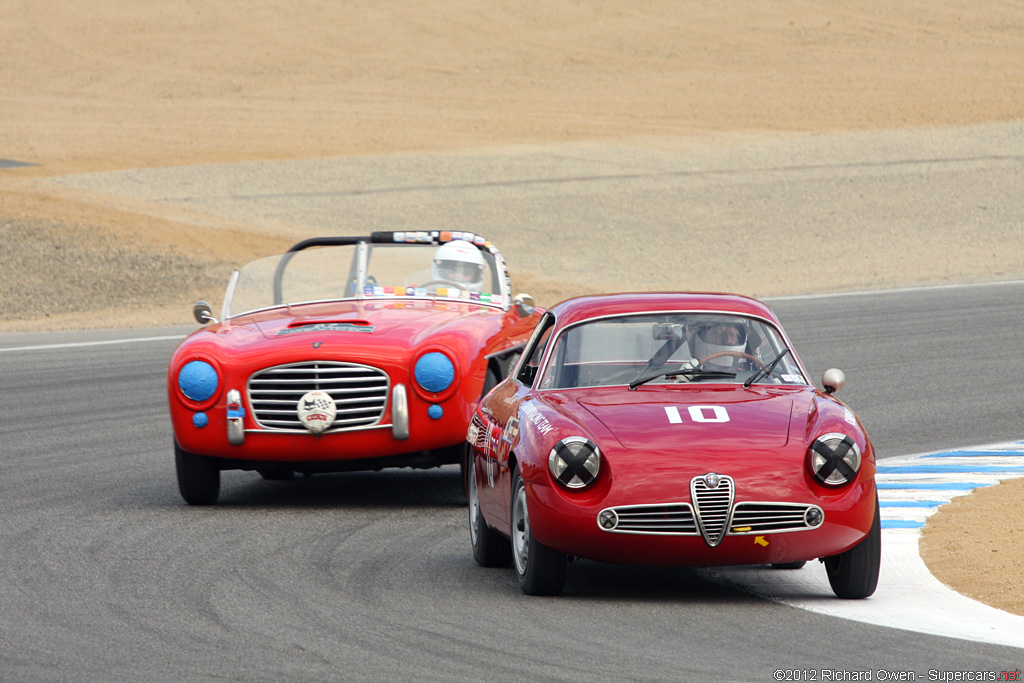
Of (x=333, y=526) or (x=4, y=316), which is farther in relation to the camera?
(x=4, y=316)

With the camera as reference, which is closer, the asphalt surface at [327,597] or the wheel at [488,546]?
the asphalt surface at [327,597]

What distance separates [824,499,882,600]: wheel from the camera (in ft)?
20.5

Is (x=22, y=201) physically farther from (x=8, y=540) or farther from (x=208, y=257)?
(x=8, y=540)

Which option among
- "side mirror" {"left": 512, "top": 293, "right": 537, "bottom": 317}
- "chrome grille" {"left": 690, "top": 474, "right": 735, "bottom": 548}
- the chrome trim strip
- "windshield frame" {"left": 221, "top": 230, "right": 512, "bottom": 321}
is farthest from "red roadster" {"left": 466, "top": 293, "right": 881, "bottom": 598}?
"windshield frame" {"left": 221, "top": 230, "right": 512, "bottom": 321}

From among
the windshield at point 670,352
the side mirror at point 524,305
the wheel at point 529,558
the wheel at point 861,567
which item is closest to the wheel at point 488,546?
the wheel at point 529,558

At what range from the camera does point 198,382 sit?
28.7 ft

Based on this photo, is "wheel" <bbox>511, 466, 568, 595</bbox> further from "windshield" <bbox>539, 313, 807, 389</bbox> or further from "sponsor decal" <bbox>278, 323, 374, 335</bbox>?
"sponsor decal" <bbox>278, 323, 374, 335</bbox>

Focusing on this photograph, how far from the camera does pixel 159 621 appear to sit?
6062mm

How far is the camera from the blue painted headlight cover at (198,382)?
8727 millimetres

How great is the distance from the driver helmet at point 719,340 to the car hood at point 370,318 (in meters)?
2.22

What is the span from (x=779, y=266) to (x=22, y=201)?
1523 centimetres

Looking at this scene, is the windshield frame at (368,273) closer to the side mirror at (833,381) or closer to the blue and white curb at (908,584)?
the blue and white curb at (908,584)

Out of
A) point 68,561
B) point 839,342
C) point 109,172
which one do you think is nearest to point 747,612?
point 68,561

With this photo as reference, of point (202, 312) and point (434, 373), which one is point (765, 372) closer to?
point (434, 373)
